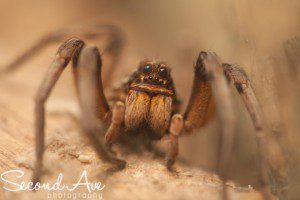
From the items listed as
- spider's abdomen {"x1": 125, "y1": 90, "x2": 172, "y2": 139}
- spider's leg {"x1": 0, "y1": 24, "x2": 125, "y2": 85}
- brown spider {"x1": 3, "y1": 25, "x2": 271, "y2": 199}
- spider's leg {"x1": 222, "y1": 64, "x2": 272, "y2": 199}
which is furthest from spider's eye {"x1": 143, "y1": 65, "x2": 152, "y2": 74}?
spider's leg {"x1": 0, "y1": 24, "x2": 125, "y2": 85}

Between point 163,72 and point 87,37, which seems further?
point 87,37

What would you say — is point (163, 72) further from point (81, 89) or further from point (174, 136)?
point (81, 89)

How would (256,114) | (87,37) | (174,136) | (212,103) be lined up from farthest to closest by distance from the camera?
(87,37)
(212,103)
(174,136)
(256,114)

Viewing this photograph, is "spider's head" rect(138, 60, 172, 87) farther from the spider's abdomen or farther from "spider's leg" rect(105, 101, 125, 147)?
"spider's leg" rect(105, 101, 125, 147)

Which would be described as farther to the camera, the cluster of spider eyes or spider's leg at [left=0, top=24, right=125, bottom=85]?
spider's leg at [left=0, top=24, right=125, bottom=85]

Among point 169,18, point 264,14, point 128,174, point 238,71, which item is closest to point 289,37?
point 264,14

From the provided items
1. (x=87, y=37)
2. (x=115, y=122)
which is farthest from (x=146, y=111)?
(x=87, y=37)

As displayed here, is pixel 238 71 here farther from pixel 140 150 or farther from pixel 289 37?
pixel 140 150
